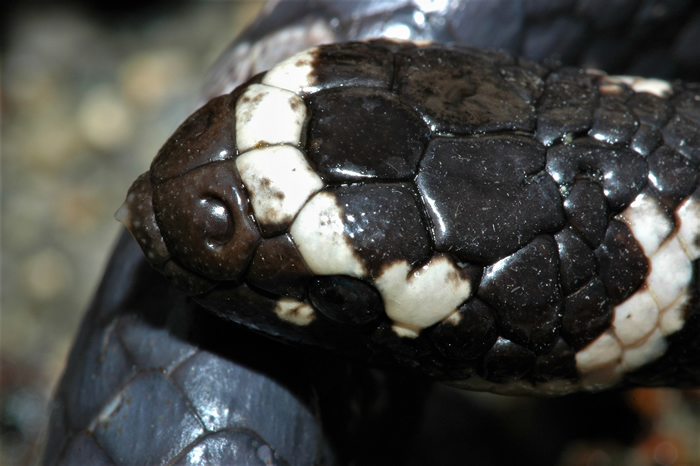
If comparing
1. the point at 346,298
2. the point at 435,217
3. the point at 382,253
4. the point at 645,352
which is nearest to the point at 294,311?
the point at 346,298

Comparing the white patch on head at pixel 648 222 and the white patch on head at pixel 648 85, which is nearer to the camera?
the white patch on head at pixel 648 222

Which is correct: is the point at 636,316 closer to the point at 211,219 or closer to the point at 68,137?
the point at 211,219

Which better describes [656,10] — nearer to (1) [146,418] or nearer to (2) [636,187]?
(2) [636,187]

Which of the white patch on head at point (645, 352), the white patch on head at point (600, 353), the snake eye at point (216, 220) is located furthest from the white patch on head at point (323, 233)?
the white patch on head at point (645, 352)

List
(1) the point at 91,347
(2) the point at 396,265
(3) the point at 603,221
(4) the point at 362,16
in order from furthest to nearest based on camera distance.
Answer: (4) the point at 362,16
(1) the point at 91,347
(3) the point at 603,221
(2) the point at 396,265

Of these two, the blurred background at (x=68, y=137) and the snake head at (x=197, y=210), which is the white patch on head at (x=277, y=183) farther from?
the blurred background at (x=68, y=137)

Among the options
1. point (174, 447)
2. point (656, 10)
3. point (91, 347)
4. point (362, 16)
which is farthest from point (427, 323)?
point (656, 10)
